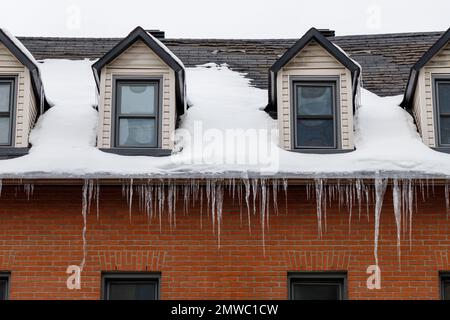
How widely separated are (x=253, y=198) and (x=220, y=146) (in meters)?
0.96

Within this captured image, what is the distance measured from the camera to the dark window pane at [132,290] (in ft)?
39.3

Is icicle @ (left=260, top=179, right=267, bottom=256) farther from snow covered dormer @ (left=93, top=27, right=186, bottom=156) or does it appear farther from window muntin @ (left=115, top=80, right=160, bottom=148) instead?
window muntin @ (left=115, top=80, right=160, bottom=148)

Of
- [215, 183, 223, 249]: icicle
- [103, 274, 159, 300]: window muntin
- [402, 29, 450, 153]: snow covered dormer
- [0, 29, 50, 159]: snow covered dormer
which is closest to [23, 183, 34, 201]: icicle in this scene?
[0, 29, 50, 159]: snow covered dormer

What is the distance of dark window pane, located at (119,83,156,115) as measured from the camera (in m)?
12.9

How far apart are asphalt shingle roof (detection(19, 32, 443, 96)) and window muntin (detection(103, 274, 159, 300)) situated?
14.9ft

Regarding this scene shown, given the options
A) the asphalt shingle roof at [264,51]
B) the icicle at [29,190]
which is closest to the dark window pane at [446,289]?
the asphalt shingle roof at [264,51]

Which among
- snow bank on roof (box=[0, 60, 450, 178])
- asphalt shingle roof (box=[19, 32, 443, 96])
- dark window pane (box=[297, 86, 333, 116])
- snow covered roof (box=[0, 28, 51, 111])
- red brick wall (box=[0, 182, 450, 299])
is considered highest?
asphalt shingle roof (box=[19, 32, 443, 96])

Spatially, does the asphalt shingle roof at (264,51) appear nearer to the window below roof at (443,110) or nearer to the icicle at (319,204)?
the window below roof at (443,110)

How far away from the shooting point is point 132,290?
39.5ft

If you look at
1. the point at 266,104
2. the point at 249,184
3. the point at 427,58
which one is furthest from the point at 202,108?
the point at 427,58

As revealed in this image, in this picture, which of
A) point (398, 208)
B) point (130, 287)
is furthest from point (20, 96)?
point (398, 208)

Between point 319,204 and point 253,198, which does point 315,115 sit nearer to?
point 319,204
